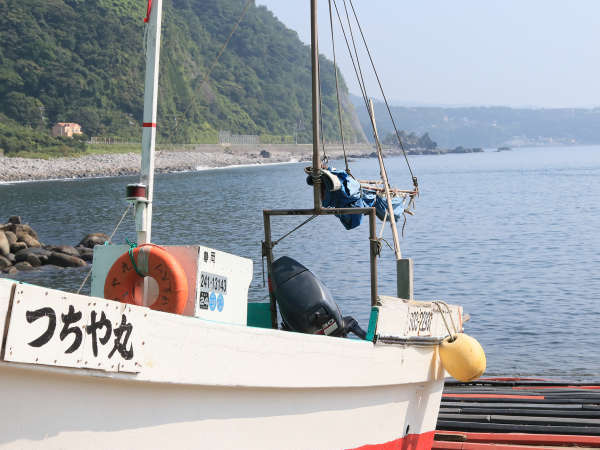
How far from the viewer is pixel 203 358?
436cm

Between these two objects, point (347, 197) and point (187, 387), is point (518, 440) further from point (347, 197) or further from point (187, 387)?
point (187, 387)

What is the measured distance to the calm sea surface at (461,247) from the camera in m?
19.5

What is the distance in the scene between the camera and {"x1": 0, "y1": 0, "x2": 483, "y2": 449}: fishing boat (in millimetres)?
3691

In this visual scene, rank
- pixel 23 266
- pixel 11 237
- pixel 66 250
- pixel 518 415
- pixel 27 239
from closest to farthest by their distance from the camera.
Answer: pixel 518 415 < pixel 23 266 < pixel 66 250 < pixel 11 237 < pixel 27 239

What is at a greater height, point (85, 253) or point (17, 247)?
point (17, 247)

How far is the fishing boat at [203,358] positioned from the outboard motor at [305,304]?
13 mm

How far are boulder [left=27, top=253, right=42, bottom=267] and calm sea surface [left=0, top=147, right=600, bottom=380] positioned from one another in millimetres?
949

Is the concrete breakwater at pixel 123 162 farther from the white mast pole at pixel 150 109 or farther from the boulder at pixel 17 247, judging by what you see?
the white mast pole at pixel 150 109

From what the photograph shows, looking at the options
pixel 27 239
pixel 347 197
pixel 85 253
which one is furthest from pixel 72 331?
pixel 27 239

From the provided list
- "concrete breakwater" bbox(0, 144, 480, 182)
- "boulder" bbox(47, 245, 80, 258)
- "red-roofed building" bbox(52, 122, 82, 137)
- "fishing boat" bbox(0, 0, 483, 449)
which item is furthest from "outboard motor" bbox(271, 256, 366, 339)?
"red-roofed building" bbox(52, 122, 82, 137)

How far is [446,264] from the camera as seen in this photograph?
32.9m

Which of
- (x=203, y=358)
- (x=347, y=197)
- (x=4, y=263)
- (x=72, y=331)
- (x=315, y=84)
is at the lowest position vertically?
(x=4, y=263)

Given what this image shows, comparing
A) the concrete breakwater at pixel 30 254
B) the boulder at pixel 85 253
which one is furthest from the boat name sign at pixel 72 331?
the boulder at pixel 85 253

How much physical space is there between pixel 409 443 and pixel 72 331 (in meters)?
4.23
